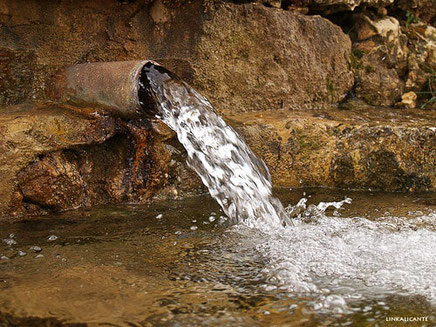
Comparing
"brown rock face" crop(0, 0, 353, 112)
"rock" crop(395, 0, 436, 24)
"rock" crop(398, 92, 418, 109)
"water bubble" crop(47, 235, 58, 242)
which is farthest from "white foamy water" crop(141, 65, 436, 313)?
"rock" crop(395, 0, 436, 24)

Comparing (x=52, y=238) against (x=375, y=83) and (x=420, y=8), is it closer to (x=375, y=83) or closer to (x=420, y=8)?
(x=375, y=83)

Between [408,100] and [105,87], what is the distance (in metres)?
Result: 2.61

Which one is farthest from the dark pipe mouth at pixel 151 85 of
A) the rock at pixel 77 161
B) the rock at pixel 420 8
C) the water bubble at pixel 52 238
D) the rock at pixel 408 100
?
the rock at pixel 420 8

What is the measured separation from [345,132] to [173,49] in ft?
3.98

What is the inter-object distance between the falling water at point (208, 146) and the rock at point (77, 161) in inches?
7.8

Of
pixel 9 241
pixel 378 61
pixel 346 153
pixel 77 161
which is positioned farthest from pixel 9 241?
pixel 378 61

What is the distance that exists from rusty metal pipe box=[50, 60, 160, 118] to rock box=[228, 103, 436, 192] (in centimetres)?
78

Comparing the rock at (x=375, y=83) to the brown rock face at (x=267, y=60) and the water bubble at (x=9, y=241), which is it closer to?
the brown rock face at (x=267, y=60)

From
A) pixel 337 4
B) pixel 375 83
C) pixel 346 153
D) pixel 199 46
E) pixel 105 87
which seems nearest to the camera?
pixel 105 87

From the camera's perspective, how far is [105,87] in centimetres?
267

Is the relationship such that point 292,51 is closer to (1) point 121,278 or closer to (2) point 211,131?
(2) point 211,131

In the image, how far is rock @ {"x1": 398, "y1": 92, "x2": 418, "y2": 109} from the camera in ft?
13.6

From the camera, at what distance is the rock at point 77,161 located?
246 cm

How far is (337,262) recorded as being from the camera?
73.2 inches
